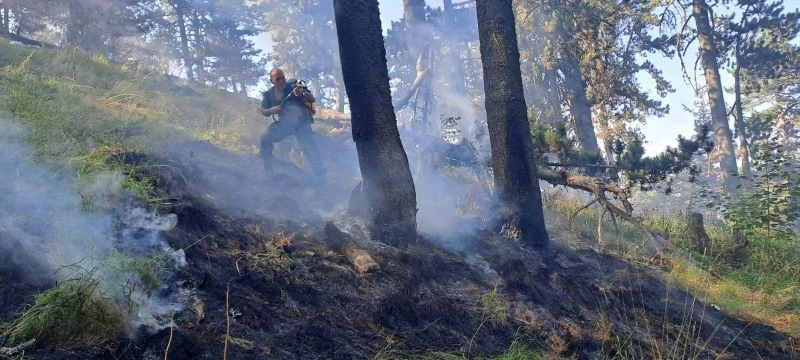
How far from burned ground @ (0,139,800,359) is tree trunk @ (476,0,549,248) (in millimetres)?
404

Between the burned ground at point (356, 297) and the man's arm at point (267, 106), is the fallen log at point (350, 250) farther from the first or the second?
the man's arm at point (267, 106)

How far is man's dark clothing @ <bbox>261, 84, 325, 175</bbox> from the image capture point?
292 inches

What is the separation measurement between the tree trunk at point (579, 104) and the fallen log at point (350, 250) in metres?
11.8

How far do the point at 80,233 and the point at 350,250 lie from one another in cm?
208

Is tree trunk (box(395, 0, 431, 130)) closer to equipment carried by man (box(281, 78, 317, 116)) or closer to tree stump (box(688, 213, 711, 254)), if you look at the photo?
equipment carried by man (box(281, 78, 317, 116))

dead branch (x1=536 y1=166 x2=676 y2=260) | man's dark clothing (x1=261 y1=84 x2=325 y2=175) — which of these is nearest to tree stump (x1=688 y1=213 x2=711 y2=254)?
dead branch (x1=536 y1=166 x2=676 y2=260)

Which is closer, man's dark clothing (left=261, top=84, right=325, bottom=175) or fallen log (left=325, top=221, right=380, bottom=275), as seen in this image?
fallen log (left=325, top=221, right=380, bottom=275)

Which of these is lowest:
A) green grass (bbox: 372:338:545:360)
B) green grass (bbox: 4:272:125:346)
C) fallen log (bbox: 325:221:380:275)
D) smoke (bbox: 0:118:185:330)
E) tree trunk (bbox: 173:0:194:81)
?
green grass (bbox: 372:338:545:360)

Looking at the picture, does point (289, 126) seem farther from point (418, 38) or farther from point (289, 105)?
point (418, 38)

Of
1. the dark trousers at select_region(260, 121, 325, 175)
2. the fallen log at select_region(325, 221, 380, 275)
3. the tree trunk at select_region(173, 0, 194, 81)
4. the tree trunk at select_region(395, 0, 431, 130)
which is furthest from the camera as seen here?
the tree trunk at select_region(173, 0, 194, 81)

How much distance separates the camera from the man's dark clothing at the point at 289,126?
24.3 feet

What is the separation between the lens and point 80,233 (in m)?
3.25

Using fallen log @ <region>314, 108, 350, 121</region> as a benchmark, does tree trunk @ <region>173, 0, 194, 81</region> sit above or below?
above

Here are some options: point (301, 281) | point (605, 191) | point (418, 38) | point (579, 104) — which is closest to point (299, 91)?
point (301, 281)
